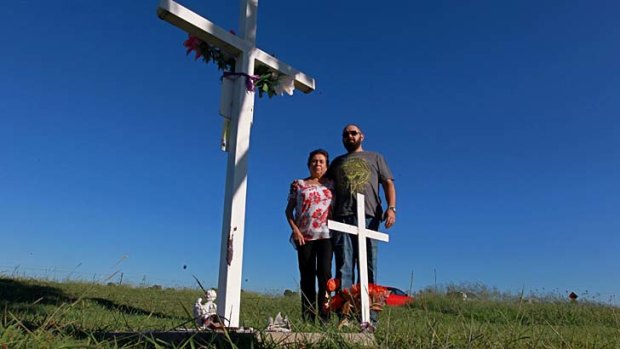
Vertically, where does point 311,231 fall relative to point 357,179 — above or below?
below

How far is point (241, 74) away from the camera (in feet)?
13.7

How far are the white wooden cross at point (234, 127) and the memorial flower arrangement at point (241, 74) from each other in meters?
0.05

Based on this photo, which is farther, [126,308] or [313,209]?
[126,308]

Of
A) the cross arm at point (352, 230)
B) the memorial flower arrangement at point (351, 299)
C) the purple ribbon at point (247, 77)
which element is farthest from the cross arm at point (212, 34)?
the memorial flower arrangement at point (351, 299)

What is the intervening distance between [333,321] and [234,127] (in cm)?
172

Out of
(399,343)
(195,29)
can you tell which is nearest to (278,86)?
(195,29)

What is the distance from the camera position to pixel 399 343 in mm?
2537

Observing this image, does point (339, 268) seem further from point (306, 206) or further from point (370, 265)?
point (306, 206)

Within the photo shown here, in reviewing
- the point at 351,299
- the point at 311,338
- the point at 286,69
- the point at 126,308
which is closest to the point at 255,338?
the point at 311,338

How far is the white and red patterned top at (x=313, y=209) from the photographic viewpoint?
15.4 feet

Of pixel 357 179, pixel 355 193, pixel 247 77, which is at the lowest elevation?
pixel 355 193

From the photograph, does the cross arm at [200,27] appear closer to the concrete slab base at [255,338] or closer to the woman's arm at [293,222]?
the woman's arm at [293,222]

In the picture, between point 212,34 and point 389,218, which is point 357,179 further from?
point 212,34

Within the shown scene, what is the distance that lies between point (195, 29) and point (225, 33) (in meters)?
0.24
